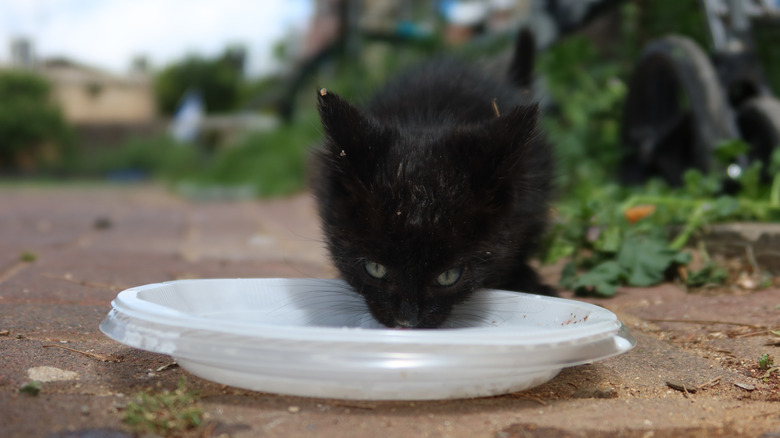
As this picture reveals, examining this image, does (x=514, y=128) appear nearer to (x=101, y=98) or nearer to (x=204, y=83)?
(x=204, y=83)

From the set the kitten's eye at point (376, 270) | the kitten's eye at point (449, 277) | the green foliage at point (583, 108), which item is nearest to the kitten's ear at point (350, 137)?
the kitten's eye at point (376, 270)

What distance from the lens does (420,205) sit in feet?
5.53

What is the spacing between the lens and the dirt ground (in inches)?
48.9

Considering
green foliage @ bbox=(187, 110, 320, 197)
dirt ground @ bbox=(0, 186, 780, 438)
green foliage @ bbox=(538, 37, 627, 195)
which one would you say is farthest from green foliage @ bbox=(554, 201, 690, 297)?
green foliage @ bbox=(187, 110, 320, 197)

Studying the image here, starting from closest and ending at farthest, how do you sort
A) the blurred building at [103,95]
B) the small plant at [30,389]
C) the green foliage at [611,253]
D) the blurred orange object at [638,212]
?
the small plant at [30,389]
the green foliage at [611,253]
the blurred orange object at [638,212]
the blurred building at [103,95]

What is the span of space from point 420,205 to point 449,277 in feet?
0.77

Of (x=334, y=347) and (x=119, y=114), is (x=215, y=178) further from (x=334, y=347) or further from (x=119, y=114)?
(x=119, y=114)

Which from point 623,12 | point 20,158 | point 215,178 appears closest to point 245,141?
point 215,178

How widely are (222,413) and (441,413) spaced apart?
0.42 m

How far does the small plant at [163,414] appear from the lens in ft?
3.85

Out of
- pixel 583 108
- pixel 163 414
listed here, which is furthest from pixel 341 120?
pixel 583 108

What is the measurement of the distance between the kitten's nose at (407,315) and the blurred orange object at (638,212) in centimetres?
172

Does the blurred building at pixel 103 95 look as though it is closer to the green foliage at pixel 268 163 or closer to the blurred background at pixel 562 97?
the blurred background at pixel 562 97

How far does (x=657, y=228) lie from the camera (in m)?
2.84
